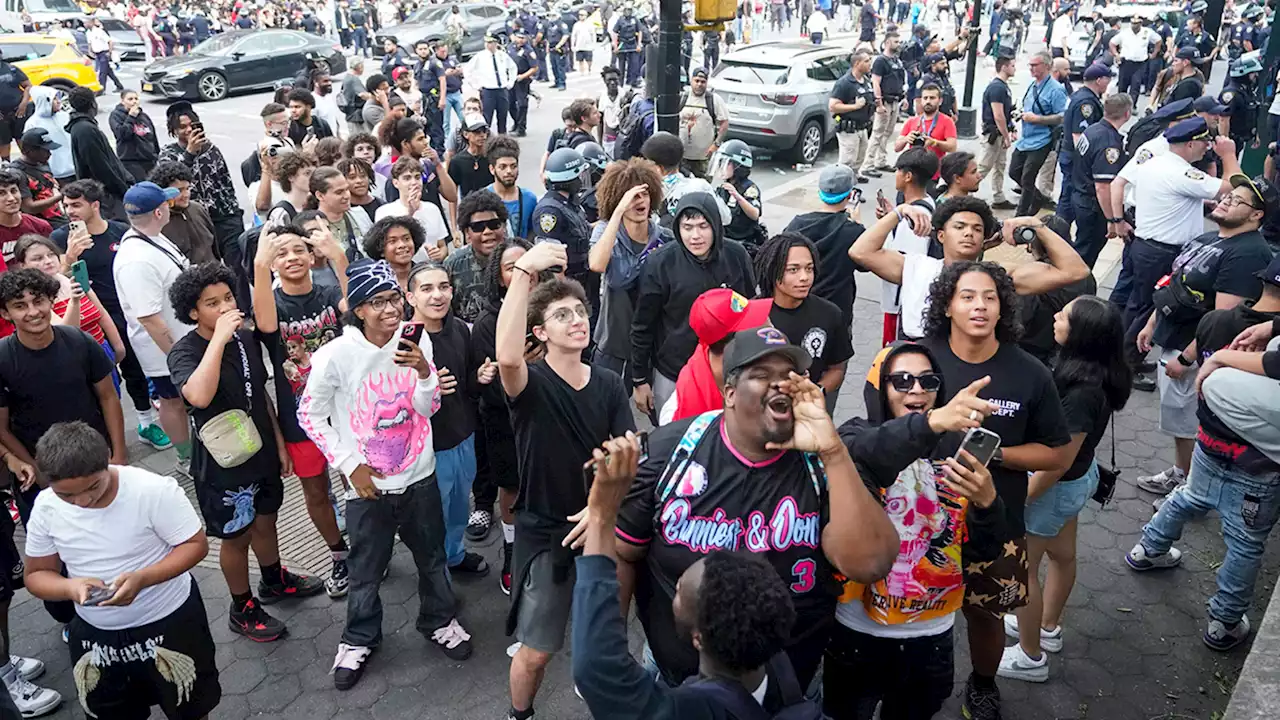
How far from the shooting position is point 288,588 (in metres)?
4.91

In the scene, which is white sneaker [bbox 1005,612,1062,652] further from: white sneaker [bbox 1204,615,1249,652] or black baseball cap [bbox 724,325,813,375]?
black baseball cap [bbox 724,325,813,375]

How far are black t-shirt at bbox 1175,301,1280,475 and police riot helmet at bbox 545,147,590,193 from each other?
3937 mm

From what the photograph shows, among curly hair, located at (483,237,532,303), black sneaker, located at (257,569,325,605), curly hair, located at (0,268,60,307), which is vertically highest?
curly hair, located at (0,268,60,307)

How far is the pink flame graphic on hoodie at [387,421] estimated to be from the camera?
412 centimetres

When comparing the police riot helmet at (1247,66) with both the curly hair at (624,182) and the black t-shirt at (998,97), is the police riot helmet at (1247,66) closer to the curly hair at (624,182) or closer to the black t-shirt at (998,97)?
the black t-shirt at (998,97)

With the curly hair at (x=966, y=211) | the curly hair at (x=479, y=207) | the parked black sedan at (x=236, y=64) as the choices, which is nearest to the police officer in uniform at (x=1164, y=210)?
the curly hair at (x=966, y=211)

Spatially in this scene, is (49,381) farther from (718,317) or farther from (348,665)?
(718,317)

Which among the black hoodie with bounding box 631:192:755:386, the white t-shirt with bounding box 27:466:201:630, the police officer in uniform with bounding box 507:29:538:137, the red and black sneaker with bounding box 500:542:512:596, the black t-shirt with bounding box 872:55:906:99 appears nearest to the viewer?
the white t-shirt with bounding box 27:466:201:630

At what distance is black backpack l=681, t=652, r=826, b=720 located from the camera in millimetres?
2203

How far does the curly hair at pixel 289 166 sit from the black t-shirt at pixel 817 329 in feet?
12.6

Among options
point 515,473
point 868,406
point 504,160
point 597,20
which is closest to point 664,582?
point 868,406

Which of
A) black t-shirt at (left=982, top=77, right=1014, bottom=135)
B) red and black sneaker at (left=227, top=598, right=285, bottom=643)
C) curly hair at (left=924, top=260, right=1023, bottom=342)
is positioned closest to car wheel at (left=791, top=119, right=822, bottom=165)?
black t-shirt at (left=982, top=77, right=1014, bottom=135)

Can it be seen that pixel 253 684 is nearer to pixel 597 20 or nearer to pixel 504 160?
pixel 504 160

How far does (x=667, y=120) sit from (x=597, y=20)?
24.5 metres
